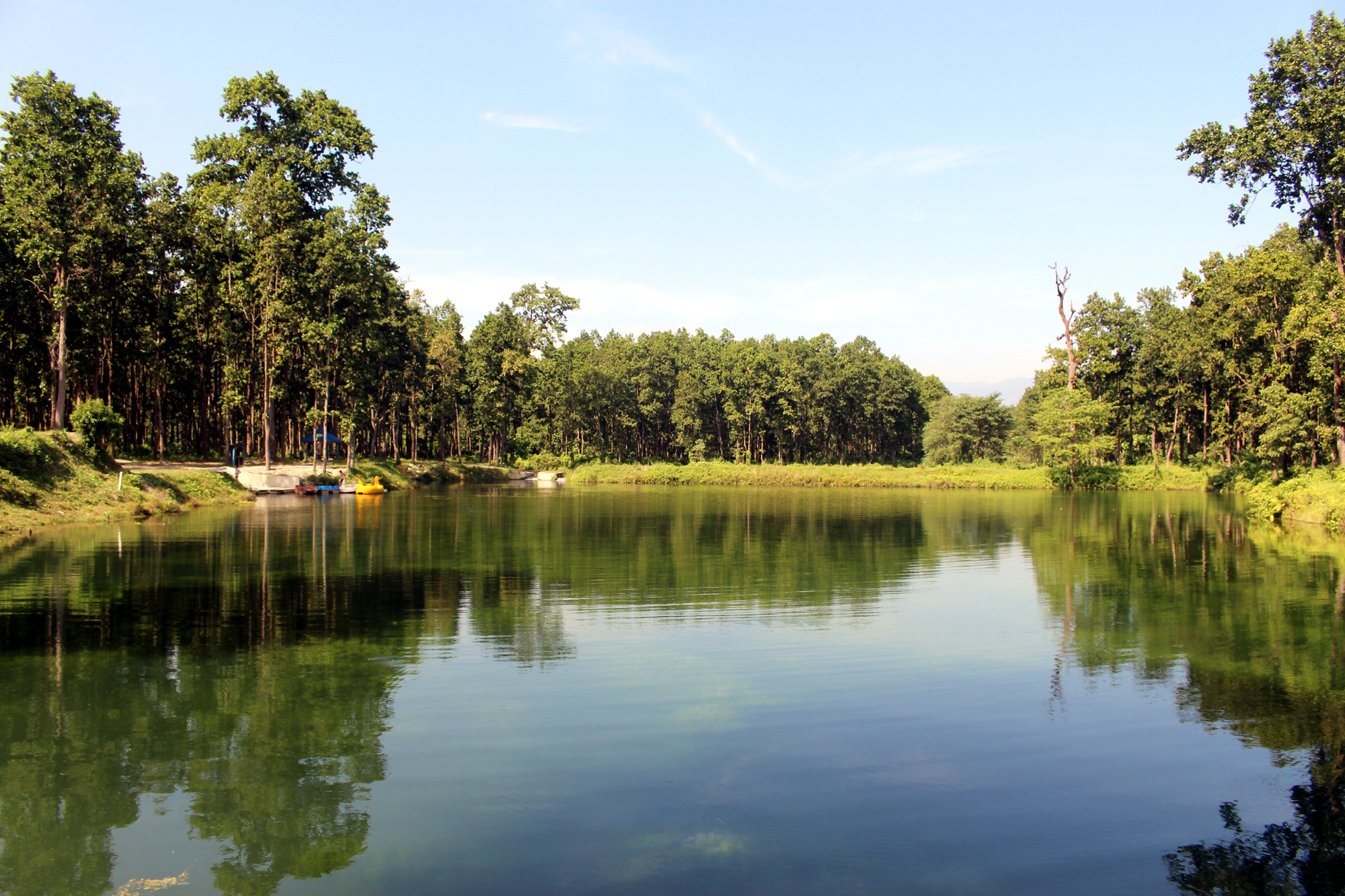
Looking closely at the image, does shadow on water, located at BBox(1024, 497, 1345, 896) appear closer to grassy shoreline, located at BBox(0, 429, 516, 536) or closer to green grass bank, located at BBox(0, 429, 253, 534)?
grassy shoreline, located at BBox(0, 429, 516, 536)

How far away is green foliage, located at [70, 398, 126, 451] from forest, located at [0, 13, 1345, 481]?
0.15 meters

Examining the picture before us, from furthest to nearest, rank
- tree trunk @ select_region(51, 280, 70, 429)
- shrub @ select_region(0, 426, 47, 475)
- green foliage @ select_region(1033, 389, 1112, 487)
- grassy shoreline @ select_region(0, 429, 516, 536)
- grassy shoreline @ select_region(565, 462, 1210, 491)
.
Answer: green foliage @ select_region(1033, 389, 1112, 487)
grassy shoreline @ select_region(565, 462, 1210, 491)
tree trunk @ select_region(51, 280, 70, 429)
shrub @ select_region(0, 426, 47, 475)
grassy shoreline @ select_region(0, 429, 516, 536)

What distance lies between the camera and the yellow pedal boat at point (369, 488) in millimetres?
54438

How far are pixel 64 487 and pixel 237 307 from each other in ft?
77.5

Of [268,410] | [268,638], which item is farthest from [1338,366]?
[268,410]

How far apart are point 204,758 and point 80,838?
1629 mm

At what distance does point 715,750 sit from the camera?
8273mm

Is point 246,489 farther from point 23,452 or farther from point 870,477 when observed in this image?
point 870,477

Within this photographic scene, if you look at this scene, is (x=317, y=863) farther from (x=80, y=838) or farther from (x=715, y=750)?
(x=715, y=750)

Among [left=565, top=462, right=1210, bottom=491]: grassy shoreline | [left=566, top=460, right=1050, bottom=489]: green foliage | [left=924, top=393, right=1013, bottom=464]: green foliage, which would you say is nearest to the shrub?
[left=566, top=460, right=1050, bottom=489]: green foliage

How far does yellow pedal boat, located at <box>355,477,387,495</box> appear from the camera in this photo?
54.4m

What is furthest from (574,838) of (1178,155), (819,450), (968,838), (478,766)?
(819,450)

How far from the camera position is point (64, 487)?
3089 centimetres

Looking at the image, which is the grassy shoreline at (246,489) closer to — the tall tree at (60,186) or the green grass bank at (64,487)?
the green grass bank at (64,487)
